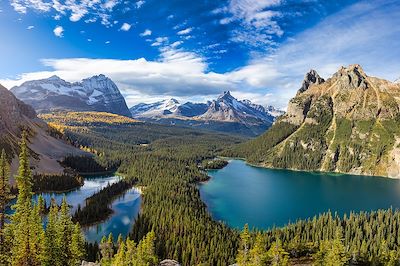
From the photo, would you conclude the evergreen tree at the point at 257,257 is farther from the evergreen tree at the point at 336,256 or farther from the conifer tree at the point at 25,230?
the conifer tree at the point at 25,230

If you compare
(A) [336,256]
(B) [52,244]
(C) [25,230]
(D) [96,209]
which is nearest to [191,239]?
(A) [336,256]

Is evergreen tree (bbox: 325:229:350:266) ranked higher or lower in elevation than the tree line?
higher

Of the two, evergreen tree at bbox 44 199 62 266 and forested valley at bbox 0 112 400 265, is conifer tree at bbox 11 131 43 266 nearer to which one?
forested valley at bbox 0 112 400 265

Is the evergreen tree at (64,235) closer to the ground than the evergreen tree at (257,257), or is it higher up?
higher up

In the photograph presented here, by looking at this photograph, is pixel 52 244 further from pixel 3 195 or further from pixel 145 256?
pixel 145 256

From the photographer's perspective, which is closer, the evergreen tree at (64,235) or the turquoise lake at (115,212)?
the evergreen tree at (64,235)

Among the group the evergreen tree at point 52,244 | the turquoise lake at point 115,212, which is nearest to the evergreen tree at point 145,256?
the evergreen tree at point 52,244

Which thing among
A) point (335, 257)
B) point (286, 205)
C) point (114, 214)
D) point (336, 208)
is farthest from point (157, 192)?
point (335, 257)

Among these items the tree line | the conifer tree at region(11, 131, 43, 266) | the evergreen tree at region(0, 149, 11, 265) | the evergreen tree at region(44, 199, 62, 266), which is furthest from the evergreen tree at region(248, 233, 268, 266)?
the tree line

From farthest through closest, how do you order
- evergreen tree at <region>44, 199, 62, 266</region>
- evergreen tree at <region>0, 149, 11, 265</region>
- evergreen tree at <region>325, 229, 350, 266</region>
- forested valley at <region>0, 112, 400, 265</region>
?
evergreen tree at <region>325, 229, 350, 266</region> → evergreen tree at <region>44, 199, 62, 266</region> → forested valley at <region>0, 112, 400, 265</region> → evergreen tree at <region>0, 149, 11, 265</region>

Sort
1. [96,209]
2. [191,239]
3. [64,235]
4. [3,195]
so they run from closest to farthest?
[3,195], [64,235], [191,239], [96,209]

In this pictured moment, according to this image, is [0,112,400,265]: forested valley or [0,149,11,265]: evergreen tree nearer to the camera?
[0,149,11,265]: evergreen tree

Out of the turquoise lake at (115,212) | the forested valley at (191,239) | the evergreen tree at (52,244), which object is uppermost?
the evergreen tree at (52,244)
